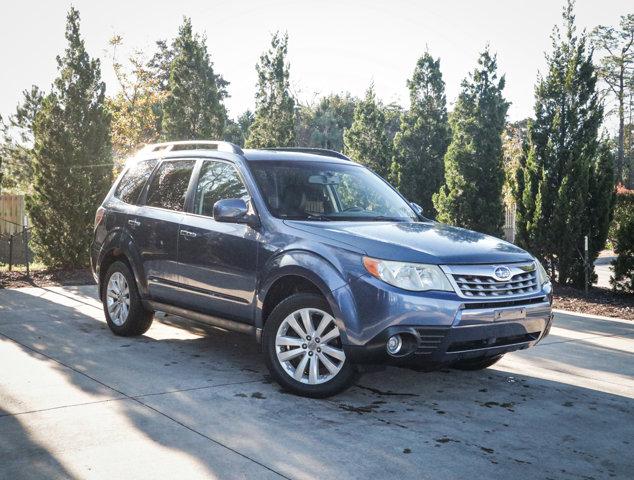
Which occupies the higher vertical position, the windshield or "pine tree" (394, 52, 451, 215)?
"pine tree" (394, 52, 451, 215)

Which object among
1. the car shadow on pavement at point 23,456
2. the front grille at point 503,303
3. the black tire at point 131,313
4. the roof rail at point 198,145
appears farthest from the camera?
the black tire at point 131,313

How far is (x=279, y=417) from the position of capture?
15.4 feet

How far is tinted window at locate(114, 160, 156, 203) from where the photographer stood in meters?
7.29

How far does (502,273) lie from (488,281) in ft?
0.51

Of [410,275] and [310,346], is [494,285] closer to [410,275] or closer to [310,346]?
[410,275]

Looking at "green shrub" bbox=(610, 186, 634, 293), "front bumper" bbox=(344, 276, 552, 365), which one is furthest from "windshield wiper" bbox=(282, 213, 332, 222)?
"green shrub" bbox=(610, 186, 634, 293)

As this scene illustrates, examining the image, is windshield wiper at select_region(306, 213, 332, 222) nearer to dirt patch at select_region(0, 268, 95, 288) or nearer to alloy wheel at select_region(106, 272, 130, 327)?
alloy wheel at select_region(106, 272, 130, 327)

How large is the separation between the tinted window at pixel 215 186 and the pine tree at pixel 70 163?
27.6 ft

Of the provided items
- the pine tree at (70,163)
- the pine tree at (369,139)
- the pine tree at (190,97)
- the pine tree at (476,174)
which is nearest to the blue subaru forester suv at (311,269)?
the pine tree at (70,163)

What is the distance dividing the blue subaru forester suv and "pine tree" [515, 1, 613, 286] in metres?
6.75

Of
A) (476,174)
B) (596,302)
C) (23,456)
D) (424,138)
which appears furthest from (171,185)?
(424,138)

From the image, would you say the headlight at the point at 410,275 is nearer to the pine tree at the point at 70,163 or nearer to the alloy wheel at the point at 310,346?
the alloy wheel at the point at 310,346

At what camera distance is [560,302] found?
11102 mm

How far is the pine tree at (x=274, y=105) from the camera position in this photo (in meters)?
19.8
